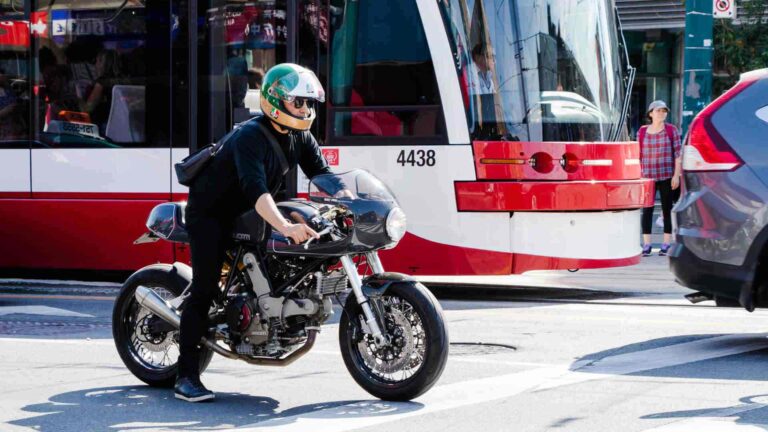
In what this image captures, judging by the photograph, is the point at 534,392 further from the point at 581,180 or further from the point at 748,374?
the point at 581,180

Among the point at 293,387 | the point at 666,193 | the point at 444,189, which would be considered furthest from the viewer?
the point at 666,193

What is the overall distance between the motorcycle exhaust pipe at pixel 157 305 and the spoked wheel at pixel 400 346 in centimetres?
94

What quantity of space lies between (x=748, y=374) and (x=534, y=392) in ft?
4.28

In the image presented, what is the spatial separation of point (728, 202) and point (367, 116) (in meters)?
3.84

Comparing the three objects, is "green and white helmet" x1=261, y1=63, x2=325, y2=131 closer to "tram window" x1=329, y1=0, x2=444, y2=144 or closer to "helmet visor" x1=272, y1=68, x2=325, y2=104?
"helmet visor" x1=272, y1=68, x2=325, y2=104

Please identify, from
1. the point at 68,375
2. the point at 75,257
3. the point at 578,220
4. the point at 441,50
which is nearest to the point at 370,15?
the point at 441,50

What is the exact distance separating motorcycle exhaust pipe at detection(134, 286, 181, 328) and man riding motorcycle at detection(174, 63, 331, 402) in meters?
0.27

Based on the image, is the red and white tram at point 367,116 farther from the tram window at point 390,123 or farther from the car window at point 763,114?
the car window at point 763,114

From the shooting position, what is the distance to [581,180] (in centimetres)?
1152

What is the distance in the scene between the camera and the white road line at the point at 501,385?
258 inches

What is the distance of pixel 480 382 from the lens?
7.61 metres

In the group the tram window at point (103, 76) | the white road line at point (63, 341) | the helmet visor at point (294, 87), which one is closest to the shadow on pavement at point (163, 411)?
the helmet visor at point (294, 87)

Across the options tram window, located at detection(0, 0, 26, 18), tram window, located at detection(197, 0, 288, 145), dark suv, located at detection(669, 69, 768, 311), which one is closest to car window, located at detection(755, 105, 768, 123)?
dark suv, located at detection(669, 69, 768, 311)

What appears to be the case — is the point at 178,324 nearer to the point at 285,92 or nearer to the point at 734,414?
the point at 285,92
